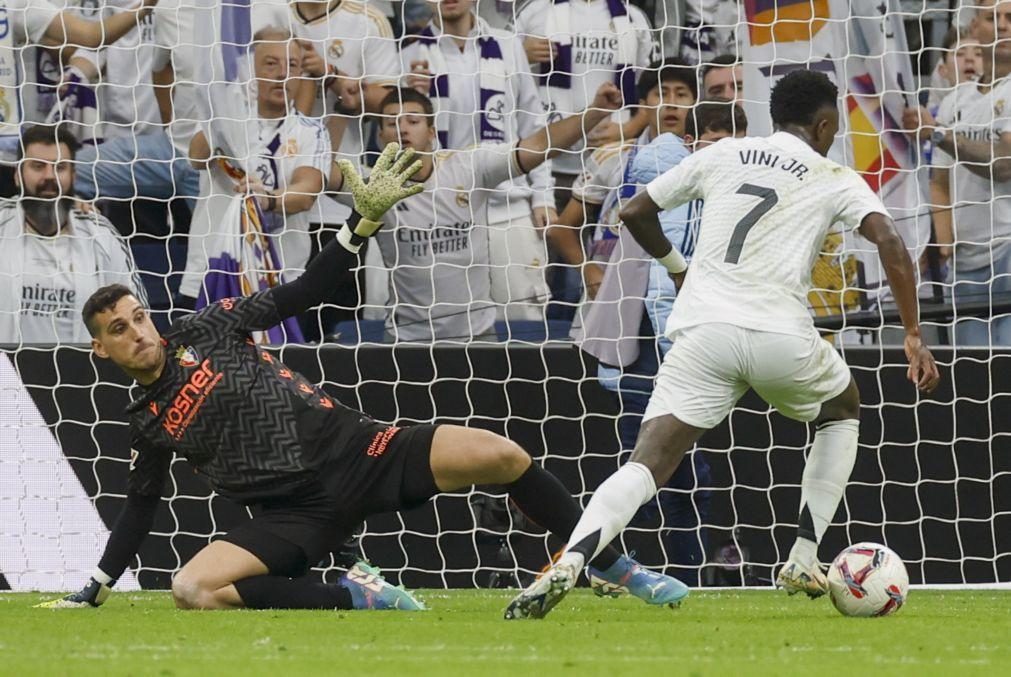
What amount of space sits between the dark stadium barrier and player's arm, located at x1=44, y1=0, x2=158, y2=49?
2.04 metres

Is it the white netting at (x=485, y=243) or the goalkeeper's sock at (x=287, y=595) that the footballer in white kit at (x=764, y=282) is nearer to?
the goalkeeper's sock at (x=287, y=595)

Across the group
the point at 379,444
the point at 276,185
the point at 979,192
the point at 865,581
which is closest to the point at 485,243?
the point at 276,185

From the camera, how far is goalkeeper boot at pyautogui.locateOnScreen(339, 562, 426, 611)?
17.4ft

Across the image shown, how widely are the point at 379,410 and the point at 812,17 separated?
118 inches

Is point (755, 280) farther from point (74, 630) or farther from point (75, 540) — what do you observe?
point (75, 540)

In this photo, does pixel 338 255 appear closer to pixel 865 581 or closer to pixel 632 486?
pixel 632 486

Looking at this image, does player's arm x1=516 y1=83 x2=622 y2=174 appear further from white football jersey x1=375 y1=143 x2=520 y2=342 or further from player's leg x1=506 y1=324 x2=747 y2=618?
player's leg x1=506 y1=324 x2=747 y2=618

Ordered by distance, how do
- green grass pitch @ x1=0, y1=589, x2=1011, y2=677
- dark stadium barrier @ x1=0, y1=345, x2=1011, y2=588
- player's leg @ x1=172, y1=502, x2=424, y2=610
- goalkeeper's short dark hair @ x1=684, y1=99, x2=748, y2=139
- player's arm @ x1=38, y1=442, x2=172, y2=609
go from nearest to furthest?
green grass pitch @ x1=0, y1=589, x2=1011, y2=677
player's leg @ x1=172, y1=502, x2=424, y2=610
player's arm @ x1=38, y1=442, x2=172, y2=609
dark stadium barrier @ x1=0, y1=345, x2=1011, y2=588
goalkeeper's short dark hair @ x1=684, y1=99, x2=748, y2=139

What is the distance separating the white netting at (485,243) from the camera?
23.7ft

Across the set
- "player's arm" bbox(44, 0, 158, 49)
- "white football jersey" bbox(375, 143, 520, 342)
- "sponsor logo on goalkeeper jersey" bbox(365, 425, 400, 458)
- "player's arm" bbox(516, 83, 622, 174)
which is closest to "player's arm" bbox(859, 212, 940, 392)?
"sponsor logo on goalkeeper jersey" bbox(365, 425, 400, 458)

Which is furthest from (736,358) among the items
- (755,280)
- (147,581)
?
(147,581)

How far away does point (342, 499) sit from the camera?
5.42 metres

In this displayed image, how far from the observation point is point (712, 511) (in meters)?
7.27

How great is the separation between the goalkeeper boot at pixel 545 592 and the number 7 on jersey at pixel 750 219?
46.0 inches
